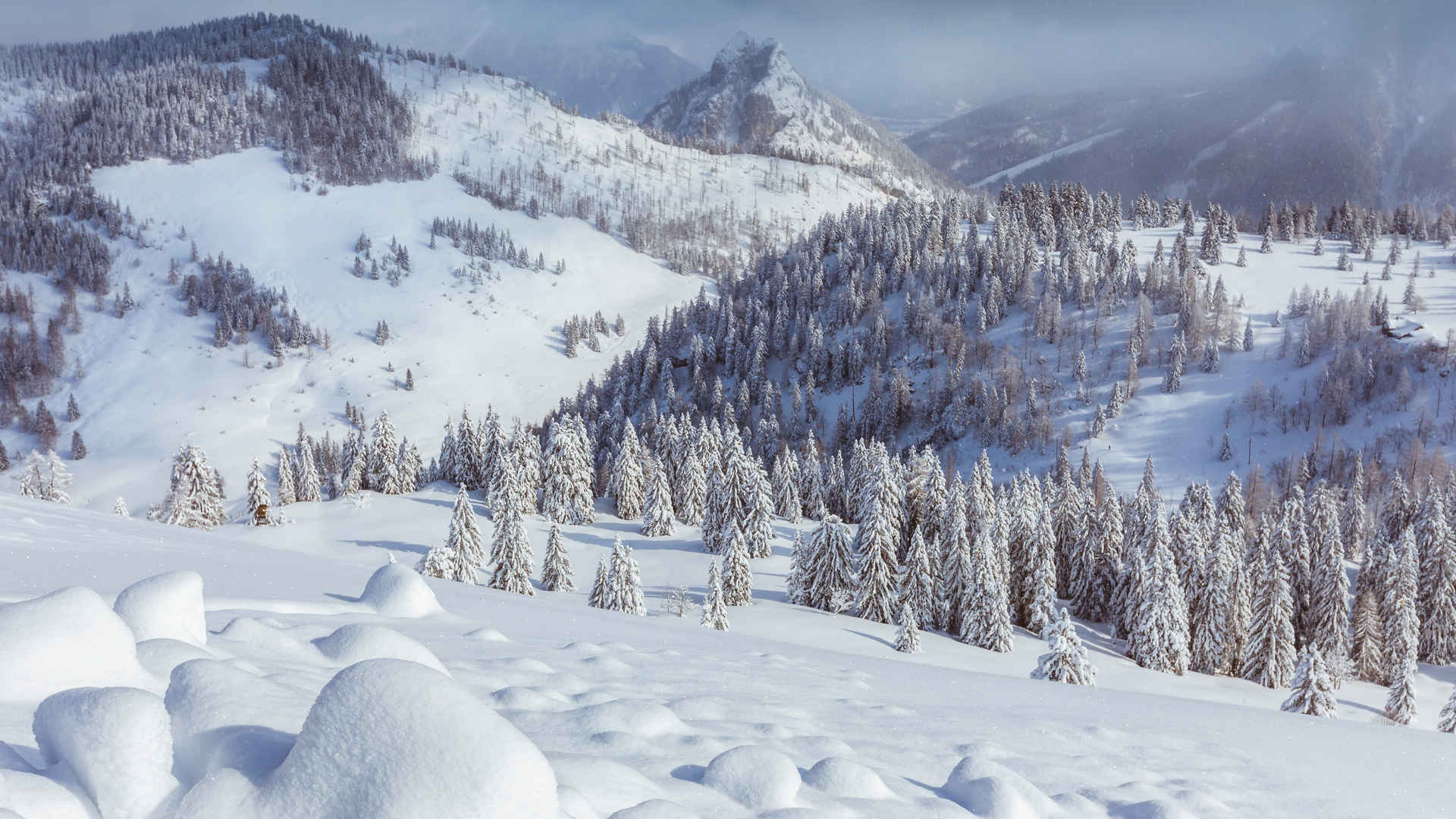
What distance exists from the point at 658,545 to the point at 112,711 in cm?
5931

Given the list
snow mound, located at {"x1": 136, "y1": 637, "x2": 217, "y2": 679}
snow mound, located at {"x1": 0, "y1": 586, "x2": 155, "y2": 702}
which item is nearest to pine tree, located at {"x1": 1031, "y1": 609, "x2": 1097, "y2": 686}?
snow mound, located at {"x1": 136, "y1": 637, "x2": 217, "y2": 679}

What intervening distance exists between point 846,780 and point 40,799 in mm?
4383

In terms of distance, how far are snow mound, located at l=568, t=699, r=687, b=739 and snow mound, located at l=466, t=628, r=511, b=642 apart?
125 inches

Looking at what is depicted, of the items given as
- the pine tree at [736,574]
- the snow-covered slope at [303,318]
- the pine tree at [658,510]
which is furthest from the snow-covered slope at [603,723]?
the snow-covered slope at [303,318]

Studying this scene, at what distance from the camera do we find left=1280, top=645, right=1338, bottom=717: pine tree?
33094mm

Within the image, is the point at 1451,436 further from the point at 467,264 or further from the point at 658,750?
the point at 467,264

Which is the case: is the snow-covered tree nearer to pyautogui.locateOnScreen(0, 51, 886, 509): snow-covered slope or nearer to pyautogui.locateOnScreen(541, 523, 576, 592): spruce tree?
pyautogui.locateOnScreen(541, 523, 576, 592): spruce tree

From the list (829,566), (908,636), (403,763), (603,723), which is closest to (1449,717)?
(908,636)

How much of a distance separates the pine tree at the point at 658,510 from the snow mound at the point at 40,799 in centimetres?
5934

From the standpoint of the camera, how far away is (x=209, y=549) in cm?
1495

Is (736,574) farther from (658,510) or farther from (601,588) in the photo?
(658,510)

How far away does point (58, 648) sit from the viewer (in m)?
4.58

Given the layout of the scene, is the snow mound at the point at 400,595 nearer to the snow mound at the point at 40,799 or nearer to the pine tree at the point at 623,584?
the snow mound at the point at 40,799

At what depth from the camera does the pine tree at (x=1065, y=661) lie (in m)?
31.1
